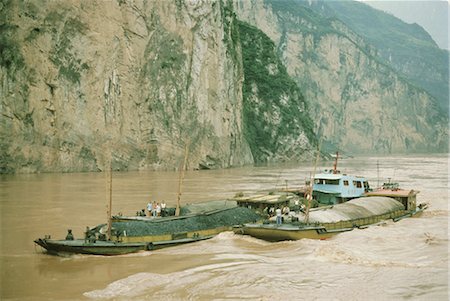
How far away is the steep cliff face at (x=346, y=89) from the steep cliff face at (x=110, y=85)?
78697 mm

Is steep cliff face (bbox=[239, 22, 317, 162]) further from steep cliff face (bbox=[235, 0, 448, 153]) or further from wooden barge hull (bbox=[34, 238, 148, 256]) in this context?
wooden barge hull (bbox=[34, 238, 148, 256])

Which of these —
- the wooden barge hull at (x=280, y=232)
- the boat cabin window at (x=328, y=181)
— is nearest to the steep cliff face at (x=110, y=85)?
the boat cabin window at (x=328, y=181)

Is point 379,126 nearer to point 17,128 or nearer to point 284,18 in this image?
point 284,18

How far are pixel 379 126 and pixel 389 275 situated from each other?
166 metres

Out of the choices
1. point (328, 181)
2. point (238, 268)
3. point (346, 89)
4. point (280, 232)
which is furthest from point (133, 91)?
point (346, 89)

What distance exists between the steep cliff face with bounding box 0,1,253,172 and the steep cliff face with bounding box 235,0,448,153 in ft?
258

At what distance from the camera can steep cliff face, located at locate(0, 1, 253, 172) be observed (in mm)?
60969

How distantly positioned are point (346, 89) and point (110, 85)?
116 metres

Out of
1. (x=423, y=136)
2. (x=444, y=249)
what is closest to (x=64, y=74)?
(x=444, y=249)

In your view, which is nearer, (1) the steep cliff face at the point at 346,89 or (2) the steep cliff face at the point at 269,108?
(2) the steep cliff face at the point at 269,108

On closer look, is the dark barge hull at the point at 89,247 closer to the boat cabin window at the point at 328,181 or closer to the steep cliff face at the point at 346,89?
the boat cabin window at the point at 328,181

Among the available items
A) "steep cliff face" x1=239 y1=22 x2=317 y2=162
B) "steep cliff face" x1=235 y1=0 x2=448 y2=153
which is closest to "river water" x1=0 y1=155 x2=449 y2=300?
"steep cliff face" x1=239 y1=22 x2=317 y2=162

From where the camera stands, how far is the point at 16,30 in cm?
6125

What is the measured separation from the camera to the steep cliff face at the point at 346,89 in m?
160
